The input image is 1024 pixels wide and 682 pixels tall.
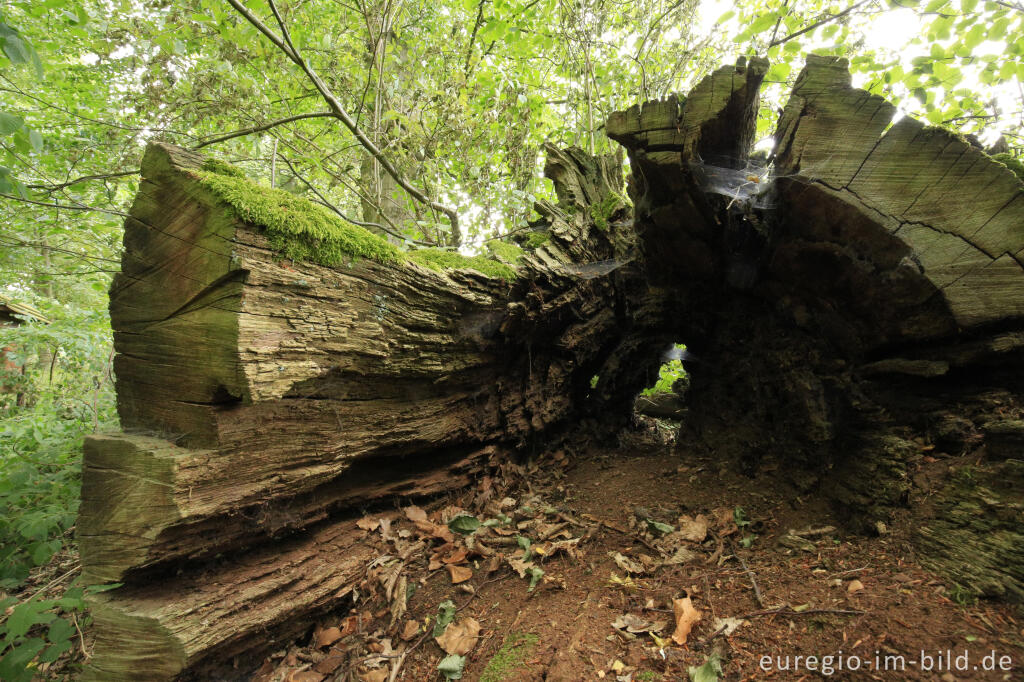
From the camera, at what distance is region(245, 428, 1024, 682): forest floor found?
1.51m

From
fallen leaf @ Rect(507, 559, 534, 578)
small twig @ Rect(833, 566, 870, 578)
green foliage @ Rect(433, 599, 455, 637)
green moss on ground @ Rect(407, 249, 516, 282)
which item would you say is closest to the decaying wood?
green moss on ground @ Rect(407, 249, 516, 282)

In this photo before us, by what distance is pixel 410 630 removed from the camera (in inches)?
88.7

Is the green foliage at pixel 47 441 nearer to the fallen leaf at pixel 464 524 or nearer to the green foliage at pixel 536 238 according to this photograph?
the fallen leaf at pixel 464 524

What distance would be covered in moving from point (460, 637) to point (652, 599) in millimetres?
1069

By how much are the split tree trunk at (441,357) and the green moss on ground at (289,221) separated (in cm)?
8

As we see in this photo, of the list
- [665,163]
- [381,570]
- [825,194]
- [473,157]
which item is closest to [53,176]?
[473,157]

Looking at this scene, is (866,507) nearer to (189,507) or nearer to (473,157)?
(189,507)

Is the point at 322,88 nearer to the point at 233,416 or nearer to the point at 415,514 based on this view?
the point at 233,416

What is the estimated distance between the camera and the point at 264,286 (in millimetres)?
2000

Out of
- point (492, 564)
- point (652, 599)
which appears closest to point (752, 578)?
point (652, 599)

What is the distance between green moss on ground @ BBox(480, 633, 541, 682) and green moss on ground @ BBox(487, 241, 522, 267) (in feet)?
8.91

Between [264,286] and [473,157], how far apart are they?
14.1 ft

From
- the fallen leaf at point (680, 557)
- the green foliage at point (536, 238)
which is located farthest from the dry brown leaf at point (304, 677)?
the green foliage at point (536, 238)

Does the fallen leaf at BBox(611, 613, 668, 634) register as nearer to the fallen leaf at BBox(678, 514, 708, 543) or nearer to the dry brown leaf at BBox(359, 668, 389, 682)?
the fallen leaf at BBox(678, 514, 708, 543)
